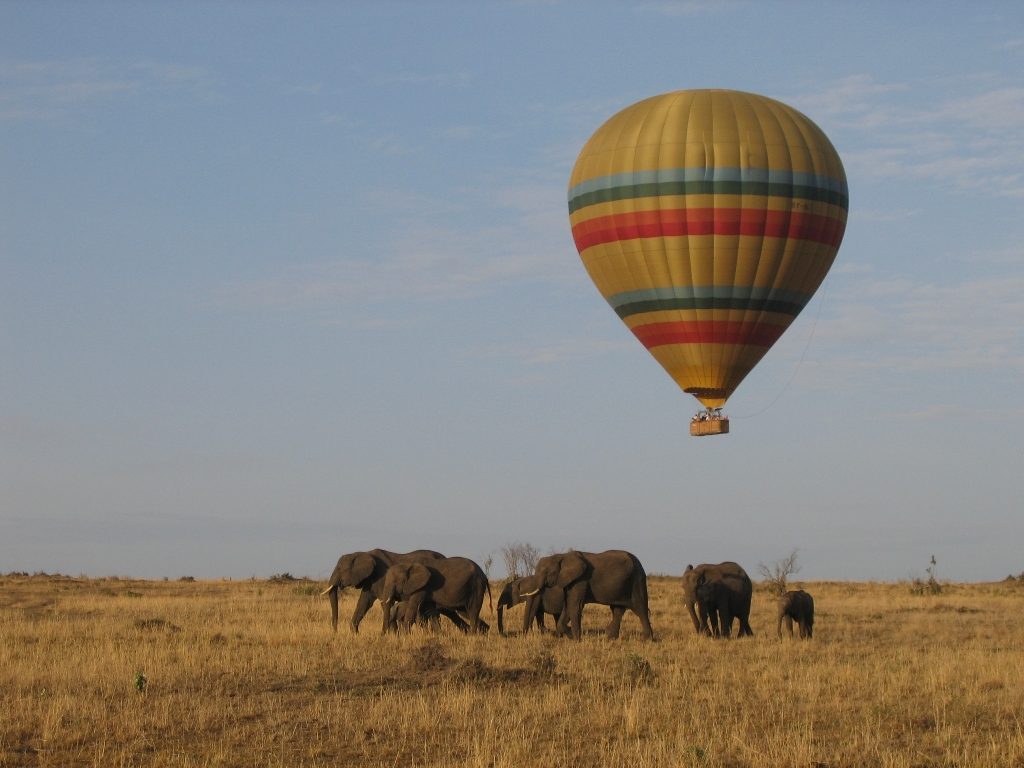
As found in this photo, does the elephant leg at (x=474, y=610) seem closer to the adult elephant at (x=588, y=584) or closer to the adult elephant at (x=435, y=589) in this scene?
the adult elephant at (x=435, y=589)

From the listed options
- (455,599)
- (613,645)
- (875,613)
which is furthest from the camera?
(875,613)

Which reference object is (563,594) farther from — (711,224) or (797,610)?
(711,224)

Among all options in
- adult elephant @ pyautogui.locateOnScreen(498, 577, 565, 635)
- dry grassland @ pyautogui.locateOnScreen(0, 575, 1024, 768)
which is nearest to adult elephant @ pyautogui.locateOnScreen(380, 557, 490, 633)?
adult elephant @ pyautogui.locateOnScreen(498, 577, 565, 635)

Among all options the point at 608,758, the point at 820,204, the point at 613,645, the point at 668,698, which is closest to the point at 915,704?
the point at 668,698

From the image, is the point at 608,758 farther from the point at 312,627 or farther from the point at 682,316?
the point at 682,316

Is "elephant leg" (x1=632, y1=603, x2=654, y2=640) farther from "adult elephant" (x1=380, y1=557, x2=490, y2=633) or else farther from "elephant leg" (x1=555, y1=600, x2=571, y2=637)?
"adult elephant" (x1=380, y1=557, x2=490, y2=633)

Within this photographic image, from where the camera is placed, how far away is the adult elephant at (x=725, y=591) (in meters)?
29.6

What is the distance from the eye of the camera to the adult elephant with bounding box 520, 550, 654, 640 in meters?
29.1

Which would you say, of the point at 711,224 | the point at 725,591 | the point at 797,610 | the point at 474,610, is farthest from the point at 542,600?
the point at 711,224

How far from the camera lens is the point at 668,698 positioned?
19078 mm

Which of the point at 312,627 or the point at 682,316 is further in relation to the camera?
the point at 682,316

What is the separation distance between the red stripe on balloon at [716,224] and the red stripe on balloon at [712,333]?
8.22ft

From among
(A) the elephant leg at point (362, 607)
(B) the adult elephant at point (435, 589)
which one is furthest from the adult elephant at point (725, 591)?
(A) the elephant leg at point (362, 607)

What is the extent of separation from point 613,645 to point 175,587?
2752cm
